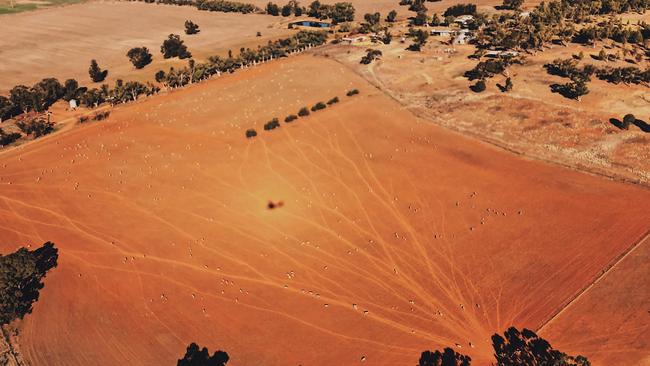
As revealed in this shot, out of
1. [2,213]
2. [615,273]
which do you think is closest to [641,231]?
[615,273]

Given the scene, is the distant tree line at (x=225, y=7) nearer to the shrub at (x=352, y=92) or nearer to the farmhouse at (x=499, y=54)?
the shrub at (x=352, y=92)

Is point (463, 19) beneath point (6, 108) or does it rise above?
above

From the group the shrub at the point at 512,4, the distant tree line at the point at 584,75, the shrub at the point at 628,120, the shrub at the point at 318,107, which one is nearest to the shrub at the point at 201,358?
the shrub at the point at 318,107

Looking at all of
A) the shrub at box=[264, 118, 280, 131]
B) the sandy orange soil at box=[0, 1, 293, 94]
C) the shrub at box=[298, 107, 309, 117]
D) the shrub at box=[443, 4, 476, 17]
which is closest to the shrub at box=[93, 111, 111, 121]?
the sandy orange soil at box=[0, 1, 293, 94]

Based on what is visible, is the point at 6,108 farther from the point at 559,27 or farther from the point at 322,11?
the point at 559,27

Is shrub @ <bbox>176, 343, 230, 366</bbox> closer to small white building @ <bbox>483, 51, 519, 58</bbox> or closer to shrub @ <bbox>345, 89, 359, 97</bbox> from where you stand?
shrub @ <bbox>345, 89, 359, 97</bbox>

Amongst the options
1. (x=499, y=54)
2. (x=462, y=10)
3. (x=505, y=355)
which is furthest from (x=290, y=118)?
(x=462, y=10)

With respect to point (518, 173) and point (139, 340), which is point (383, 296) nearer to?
point (139, 340)
